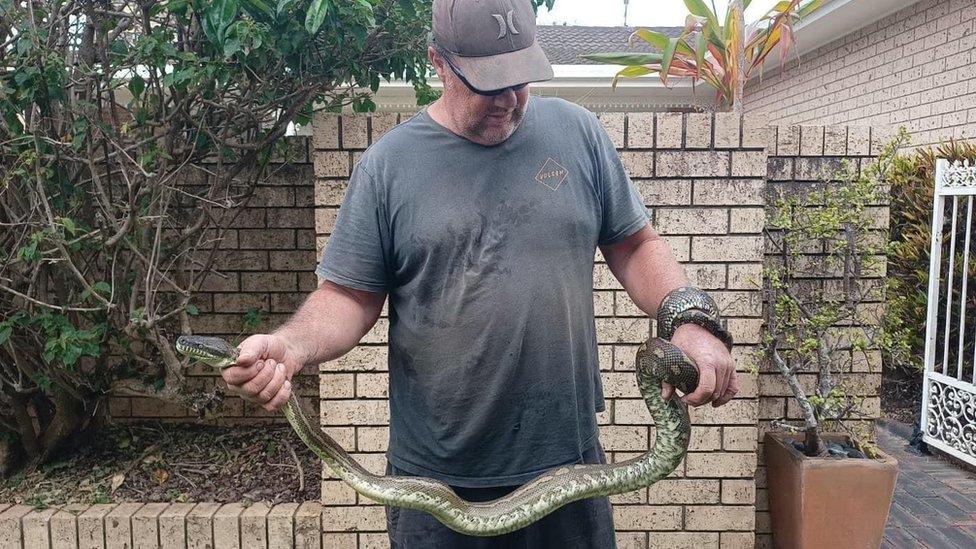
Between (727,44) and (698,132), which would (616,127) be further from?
(727,44)

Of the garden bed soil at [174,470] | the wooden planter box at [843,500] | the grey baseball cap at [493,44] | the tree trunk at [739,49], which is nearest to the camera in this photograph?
the grey baseball cap at [493,44]

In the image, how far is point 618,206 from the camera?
2.05 metres

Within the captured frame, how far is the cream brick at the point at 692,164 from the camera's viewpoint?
3371 millimetres

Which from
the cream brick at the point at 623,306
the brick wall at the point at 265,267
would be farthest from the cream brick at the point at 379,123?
the cream brick at the point at 623,306

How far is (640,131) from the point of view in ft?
11.1

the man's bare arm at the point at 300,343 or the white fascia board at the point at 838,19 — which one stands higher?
the white fascia board at the point at 838,19

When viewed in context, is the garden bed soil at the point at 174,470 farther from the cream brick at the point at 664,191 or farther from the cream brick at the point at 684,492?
the cream brick at the point at 664,191

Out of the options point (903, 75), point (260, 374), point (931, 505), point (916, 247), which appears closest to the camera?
point (260, 374)

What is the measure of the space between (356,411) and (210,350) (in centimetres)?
195

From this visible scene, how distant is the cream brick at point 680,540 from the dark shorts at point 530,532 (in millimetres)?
1638

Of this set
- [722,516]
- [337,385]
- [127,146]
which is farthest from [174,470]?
[722,516]

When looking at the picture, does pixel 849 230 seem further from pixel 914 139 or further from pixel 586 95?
pixel 586 95

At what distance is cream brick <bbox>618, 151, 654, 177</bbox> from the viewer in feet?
11.1

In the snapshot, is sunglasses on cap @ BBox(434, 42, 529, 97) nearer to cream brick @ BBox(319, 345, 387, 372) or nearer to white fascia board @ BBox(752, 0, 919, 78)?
cream brick @ BBox(319, 345, 387, 372)
